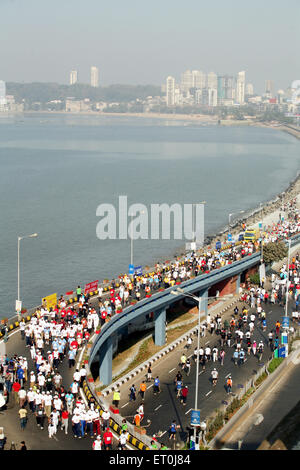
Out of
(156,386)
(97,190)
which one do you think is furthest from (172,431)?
(97,190)

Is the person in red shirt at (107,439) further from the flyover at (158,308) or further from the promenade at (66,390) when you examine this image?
the flyover at (158,308)

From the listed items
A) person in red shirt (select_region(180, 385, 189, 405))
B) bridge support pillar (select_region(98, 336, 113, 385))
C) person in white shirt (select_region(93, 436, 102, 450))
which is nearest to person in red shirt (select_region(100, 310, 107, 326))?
bridge support pillar (select_region(98, 336, 113, 385))

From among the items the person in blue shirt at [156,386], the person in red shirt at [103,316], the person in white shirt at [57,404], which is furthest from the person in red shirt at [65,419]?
the person in red shirt at [103,316]

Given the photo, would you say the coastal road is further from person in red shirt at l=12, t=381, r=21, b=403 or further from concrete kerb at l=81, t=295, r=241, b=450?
person in red shirt at l=12, t=381, r=21, b=403

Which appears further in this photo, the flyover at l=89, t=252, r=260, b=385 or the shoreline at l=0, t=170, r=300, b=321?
the shoreline at l=0, t=170, r=300, b=321

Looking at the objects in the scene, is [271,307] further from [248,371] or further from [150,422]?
[150,422]

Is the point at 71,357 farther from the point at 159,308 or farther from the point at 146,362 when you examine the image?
the point at 159,308
